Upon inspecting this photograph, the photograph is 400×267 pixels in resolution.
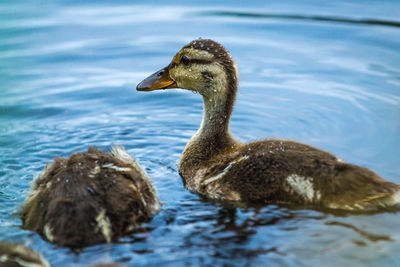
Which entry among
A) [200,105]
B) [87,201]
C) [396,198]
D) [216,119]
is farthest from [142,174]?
[200,105]

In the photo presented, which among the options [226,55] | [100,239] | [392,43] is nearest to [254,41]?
[392,43]

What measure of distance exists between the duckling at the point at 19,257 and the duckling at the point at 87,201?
324mm

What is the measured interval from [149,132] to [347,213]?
265cm

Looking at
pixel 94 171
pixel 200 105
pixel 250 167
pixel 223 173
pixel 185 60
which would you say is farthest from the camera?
pixel 200 105

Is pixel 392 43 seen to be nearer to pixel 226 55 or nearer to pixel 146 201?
pixel 226 55

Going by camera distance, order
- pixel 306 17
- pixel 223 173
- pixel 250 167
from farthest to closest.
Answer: pixel 306 17
pixel 223 173
pixel 250 167

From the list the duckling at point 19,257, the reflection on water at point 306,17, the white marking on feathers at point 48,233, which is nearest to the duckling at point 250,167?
the white marking on feathers at point 48,233

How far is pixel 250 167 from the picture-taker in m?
4.57

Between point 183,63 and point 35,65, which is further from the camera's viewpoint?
point 35,65

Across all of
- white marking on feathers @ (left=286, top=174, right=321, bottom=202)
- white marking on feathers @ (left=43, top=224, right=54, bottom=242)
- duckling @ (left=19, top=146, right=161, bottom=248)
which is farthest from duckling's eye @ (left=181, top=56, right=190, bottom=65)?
white marking on feathers @ (left=43, top=224, right=54, bottom=242)

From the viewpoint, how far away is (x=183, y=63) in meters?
5.56

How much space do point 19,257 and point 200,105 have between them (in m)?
3.96

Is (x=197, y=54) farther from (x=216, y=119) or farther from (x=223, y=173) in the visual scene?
(x=223, y=173)

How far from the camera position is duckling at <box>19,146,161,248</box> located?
385cm
